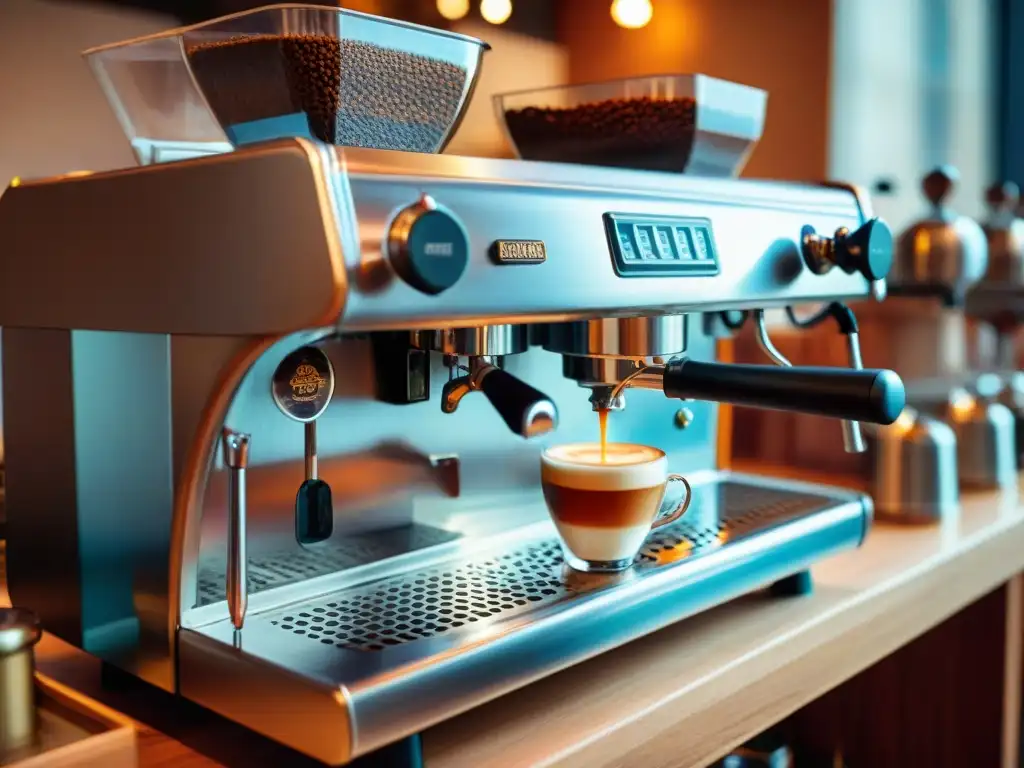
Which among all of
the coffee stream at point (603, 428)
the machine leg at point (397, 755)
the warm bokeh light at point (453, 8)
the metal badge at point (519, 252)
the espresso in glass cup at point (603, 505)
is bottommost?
the machine leg at point (397, 755)

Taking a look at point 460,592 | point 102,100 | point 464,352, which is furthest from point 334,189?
point 102,100

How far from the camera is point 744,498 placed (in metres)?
0.89

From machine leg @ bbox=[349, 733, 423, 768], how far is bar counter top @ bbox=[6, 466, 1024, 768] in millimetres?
28

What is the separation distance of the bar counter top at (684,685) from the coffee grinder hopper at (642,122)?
34 cm

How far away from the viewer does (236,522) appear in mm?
551

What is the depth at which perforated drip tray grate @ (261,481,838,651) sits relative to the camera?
0.58 m

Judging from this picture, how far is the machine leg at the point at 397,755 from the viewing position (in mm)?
527

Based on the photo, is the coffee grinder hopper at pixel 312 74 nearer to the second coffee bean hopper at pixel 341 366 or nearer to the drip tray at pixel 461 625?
the second coffee bean hopper at pixel 341 366

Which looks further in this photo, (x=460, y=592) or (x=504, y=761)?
(x=460, y=592)

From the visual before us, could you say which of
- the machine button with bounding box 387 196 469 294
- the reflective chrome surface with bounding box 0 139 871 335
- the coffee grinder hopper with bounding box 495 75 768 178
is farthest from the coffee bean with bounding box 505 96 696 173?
the machine button with bounding box 387 196 469 294

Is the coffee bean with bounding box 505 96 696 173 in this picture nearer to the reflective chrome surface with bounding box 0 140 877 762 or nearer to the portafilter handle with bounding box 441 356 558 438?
the reflective chrome surface with bounding box 0 140 877 762

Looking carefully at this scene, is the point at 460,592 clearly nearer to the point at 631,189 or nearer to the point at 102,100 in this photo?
the point at 631,189

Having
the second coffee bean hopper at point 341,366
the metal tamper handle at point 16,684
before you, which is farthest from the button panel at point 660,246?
the metal tamper handle at point 16,684

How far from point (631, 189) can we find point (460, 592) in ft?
0.85
